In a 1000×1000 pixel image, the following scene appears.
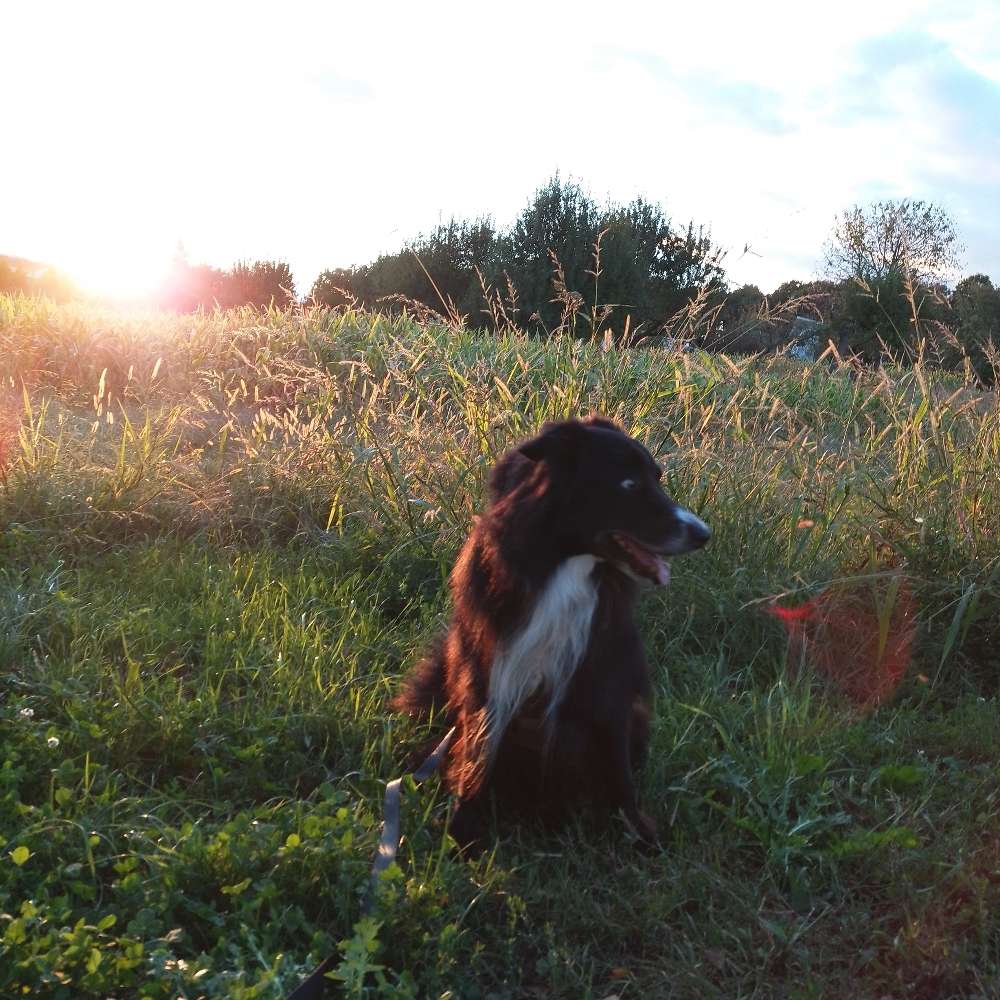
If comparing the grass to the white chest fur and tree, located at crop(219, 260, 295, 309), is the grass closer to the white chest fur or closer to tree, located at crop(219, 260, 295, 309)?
the white chest fur

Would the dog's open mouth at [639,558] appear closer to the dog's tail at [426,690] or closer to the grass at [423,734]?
the grass at [423,734]

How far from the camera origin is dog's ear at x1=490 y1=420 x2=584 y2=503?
2689 mm

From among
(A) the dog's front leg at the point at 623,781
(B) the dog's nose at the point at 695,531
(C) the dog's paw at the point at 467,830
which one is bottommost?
(C) the dog's paw at the point at 467,830

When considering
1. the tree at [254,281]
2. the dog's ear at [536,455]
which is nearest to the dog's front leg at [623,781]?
the dog's ear at [536,455]

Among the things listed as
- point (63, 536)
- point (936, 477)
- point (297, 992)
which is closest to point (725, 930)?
point (297, 992)

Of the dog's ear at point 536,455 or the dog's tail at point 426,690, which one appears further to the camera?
the dog's tail at point 426,690

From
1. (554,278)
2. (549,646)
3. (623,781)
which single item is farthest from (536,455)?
(554,278)

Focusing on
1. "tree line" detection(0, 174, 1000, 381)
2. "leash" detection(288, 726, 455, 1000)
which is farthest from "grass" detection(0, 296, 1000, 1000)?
"tree line" detection(0, 174, 1000, 381)

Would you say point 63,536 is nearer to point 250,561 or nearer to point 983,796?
point 250,561

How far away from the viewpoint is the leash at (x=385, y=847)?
2.00 meters

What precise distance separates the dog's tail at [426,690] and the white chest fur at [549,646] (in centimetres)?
52

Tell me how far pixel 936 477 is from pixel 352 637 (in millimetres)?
2858

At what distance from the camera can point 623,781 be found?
2.76 meters

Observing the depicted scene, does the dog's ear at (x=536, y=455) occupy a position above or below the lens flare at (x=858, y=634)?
above
